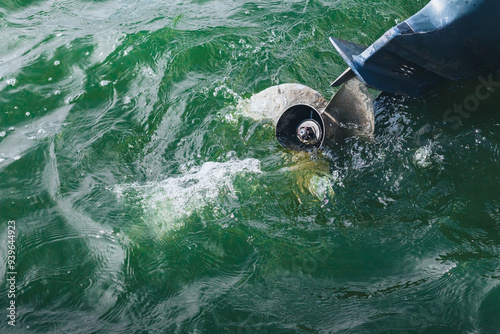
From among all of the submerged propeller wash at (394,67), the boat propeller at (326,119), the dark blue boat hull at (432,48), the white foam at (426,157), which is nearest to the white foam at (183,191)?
the boat propeller at (326,119)

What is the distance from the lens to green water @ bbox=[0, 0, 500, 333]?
420 centimetres

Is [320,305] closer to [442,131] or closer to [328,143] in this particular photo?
[328,143]

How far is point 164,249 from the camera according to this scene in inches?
183

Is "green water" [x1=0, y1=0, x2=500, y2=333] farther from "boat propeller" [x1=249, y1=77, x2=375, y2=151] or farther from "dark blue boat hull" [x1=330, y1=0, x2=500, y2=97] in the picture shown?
"dark blue boat hull" [x1=330, y1=0, x2=500, y2=97]

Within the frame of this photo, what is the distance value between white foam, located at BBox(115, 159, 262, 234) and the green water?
0.02 m

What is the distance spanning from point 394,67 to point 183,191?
8.74 ft

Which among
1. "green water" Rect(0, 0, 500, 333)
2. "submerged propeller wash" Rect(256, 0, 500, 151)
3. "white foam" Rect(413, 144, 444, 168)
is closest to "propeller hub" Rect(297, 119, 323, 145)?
"submerged propeller wash" Rect(256, 0, 500, 151)

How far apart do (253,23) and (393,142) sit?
291 cm

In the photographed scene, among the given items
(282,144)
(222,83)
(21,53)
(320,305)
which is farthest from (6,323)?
(21,53)

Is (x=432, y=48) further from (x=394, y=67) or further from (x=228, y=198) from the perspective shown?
(x=228, y=198)

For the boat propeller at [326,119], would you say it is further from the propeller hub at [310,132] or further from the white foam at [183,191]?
the white foam at [183,191]

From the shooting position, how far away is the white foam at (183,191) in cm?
487

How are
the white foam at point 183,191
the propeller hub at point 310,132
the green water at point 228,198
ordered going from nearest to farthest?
the green water at point 228,198 → the white foam at point 183,191 → the propeller hub at point 310,132

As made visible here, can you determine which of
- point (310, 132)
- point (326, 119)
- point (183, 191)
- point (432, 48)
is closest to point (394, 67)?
point (432, 48)
